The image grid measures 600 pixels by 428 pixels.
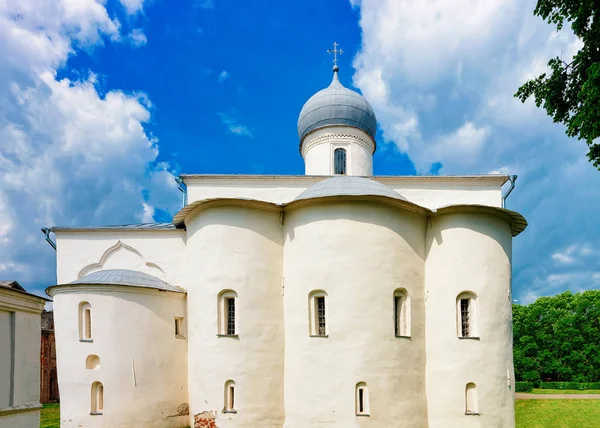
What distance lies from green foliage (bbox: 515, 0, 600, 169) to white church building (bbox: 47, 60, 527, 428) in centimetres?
388

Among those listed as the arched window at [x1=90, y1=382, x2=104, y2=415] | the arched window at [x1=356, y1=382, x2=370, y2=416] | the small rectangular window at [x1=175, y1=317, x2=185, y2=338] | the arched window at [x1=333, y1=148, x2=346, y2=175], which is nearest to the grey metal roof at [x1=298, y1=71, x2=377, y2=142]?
the arched window at [x1=333, y1=148, x2=346, y2=175]

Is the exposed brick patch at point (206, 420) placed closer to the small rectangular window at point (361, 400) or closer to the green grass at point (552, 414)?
the small rectangular window at point (361, 400)

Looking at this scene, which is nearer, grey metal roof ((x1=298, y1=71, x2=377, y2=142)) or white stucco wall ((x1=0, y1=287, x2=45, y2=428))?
white stucco wall ((x1=0, y1=287, x2=45, y2=428))

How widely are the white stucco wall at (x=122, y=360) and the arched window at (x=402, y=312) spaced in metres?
6.62

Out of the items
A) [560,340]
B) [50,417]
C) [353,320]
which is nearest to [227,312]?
[353,320]

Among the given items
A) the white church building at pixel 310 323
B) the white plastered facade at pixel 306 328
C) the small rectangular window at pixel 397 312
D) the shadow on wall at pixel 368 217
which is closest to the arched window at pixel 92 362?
the white church building at pixel 310 323

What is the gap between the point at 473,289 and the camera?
12984 millimetres

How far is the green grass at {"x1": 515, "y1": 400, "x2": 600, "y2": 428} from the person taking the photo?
17281 mm

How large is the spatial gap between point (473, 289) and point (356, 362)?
3.99 meters

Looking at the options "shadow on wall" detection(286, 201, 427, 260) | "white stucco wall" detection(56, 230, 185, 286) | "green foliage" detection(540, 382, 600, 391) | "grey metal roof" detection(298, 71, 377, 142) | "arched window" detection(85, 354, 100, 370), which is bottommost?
"green foliage" detection(540, 382, 600, 391)

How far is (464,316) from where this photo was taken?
13.1m

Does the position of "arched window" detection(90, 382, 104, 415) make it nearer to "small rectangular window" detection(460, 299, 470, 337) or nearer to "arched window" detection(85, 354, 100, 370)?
"arched window" detection(85, 354, 100, 370)

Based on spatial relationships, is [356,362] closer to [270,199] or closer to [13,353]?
[270,199]

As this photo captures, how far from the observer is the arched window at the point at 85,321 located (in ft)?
43.5
